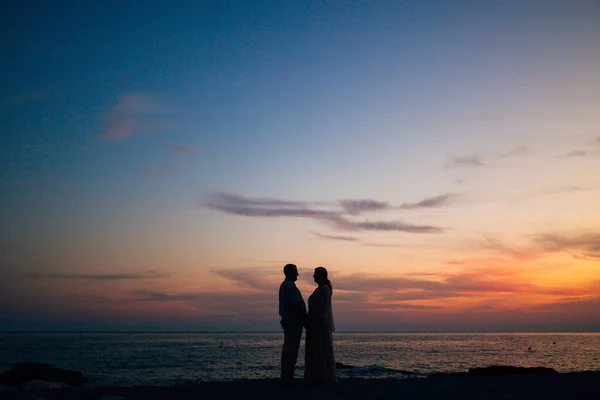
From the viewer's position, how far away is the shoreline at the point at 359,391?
10.8 meters

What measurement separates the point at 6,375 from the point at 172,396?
13.7 meters

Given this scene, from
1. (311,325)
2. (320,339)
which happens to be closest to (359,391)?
(320,339)

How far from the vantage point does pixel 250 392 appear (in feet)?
37.5

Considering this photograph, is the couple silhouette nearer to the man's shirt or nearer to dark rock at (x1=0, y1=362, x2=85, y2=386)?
the man's shirt

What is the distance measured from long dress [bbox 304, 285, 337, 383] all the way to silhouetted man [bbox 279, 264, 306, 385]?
11.0 inches

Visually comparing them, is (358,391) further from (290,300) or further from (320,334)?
(290,300)

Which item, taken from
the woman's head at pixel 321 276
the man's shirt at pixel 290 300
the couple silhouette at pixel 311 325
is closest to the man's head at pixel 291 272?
the couple silhouette at pixel 311 325

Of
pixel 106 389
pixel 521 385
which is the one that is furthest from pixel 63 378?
pixel 521 385

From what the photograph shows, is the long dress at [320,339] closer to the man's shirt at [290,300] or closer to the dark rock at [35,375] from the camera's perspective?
the man's shirt at [290,300]

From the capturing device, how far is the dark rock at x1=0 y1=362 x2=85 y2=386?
786 inches

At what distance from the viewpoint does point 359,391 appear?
11391mm

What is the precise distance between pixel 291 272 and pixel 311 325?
1441 millimetres

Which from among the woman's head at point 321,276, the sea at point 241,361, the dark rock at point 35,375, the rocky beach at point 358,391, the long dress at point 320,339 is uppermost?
the woman's head at point 321,276

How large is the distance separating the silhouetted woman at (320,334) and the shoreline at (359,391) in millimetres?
411
